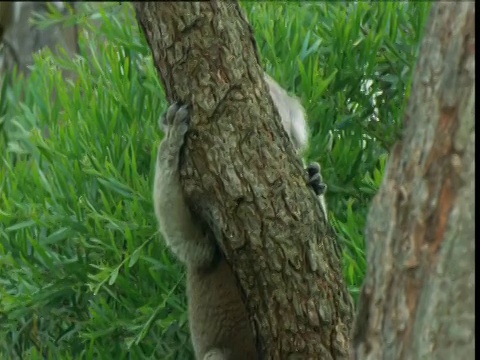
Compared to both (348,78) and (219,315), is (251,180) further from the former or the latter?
(348,78)

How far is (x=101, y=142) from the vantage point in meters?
3.78

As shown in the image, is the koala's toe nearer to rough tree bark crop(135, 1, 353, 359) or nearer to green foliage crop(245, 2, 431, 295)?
rough tree bark crop(135, 1, 353, 359)

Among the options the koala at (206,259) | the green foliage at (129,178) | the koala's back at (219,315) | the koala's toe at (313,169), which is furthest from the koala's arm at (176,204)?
the green foliage at (129,178)

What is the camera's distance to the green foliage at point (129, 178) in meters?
3.61

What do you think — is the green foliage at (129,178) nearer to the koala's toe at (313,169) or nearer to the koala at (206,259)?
the koala at (206,259)

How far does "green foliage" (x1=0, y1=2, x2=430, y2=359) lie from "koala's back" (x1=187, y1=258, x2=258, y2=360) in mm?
331

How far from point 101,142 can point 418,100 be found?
231 cm

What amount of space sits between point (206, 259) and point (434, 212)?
1.38m

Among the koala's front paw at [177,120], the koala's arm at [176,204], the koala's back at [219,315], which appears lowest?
the koala's back at [219,315]

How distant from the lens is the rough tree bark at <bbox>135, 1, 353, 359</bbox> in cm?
240

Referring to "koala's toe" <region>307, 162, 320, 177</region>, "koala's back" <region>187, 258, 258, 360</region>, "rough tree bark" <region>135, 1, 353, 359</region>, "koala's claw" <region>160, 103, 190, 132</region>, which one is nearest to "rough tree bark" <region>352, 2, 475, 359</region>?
"rough tree bark" <region>135, 1, 353, 359</region>

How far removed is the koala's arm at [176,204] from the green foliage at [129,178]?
55 cm

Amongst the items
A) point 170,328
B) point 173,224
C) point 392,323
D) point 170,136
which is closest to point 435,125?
point 392,323

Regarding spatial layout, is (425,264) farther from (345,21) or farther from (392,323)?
(345,21)
